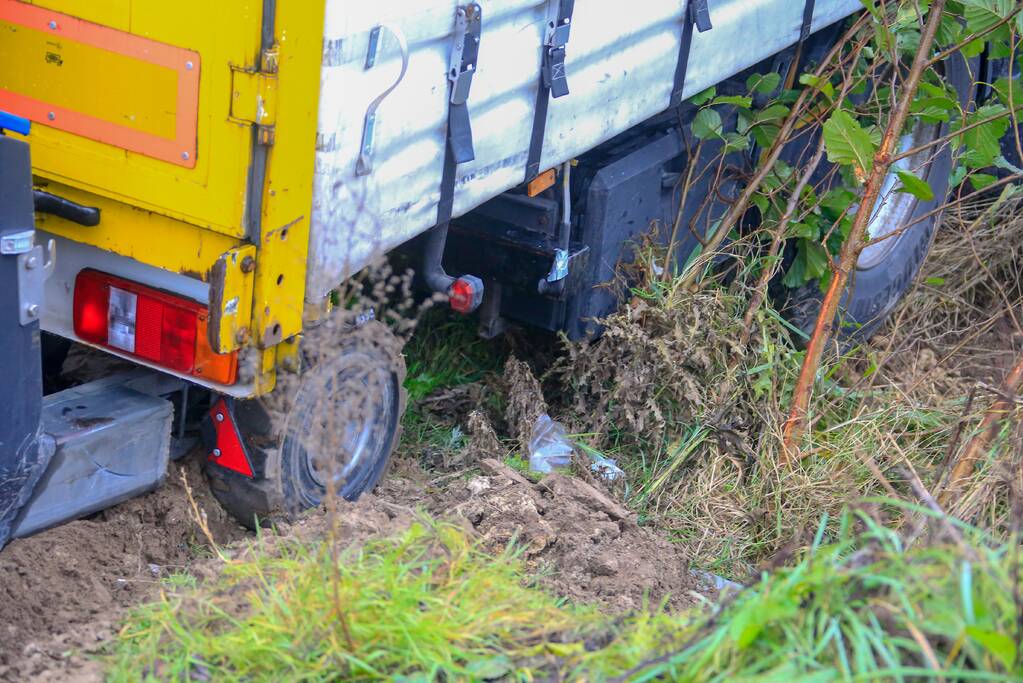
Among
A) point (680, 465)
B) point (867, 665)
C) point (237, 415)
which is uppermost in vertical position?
point (867, 665)

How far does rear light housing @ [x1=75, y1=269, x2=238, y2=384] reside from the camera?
271 cm

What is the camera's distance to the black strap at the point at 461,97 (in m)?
2.77

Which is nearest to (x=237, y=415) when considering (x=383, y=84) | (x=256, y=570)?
(x=256, y=570)

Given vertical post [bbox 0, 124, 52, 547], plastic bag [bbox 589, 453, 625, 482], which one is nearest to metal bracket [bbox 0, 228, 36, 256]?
vertical post [bbox 0, 124, 52, 547]

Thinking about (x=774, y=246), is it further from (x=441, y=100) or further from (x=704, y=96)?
(x=441, y=100)

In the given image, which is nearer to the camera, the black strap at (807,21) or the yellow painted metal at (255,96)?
the yellow painted metal at (255,96)

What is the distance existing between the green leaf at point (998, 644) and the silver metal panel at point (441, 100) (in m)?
1.47

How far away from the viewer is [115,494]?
285 centimetres

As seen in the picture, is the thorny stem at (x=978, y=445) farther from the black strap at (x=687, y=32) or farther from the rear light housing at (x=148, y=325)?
the rear light housing at (x=148, y=325)

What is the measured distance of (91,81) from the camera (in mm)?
2676

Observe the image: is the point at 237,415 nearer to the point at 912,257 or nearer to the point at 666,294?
the point at 666,294

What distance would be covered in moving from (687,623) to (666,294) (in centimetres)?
200

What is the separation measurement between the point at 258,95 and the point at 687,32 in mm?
1718

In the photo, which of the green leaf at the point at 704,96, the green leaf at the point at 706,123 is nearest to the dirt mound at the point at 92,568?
the green leaf at the point at 706,123
